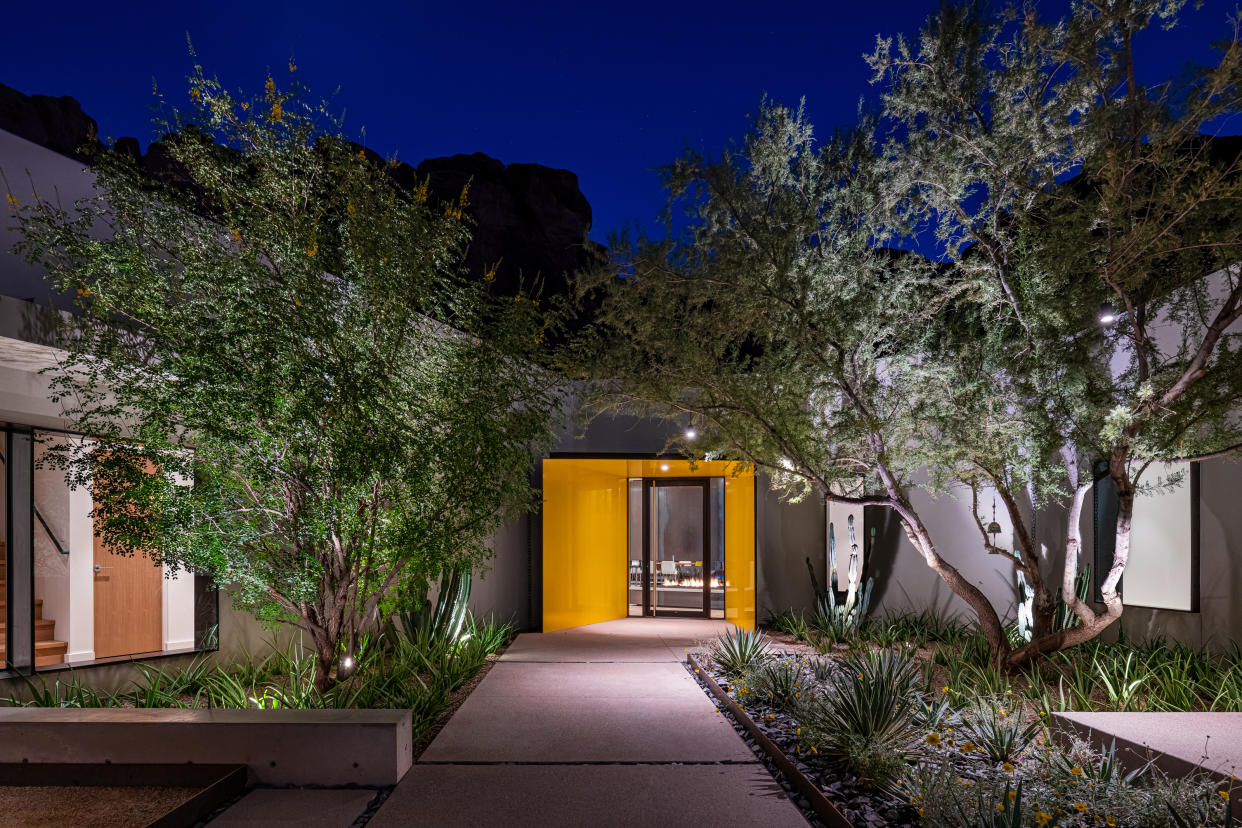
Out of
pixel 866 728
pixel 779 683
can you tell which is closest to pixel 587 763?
pixel 866 728

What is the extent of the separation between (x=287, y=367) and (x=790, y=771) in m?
3.80

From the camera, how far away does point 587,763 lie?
187 inches

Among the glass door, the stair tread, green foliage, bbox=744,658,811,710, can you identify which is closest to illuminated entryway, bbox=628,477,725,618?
the glass door

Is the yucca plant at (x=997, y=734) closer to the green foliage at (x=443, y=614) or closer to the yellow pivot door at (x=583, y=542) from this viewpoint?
the green foliage at (x=443, y=614)

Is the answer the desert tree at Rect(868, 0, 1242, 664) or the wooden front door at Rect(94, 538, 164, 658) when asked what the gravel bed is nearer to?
the desert tree at Rect(868, 0, 1242, 664)

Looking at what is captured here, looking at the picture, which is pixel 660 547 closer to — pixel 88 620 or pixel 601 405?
pixel 601 405

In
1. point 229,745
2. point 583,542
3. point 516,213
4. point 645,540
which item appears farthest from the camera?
point 516,213

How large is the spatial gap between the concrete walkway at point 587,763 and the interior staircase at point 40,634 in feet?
11.0

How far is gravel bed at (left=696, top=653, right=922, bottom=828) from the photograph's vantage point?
359 centimetres

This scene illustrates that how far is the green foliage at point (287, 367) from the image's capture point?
455 centimetres

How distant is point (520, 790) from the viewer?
168 inches

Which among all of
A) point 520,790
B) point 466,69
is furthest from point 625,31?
point 520,790

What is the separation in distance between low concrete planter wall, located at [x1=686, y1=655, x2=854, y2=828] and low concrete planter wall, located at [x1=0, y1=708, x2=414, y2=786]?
2265 mm

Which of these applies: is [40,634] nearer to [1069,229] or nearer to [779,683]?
[779,683]
